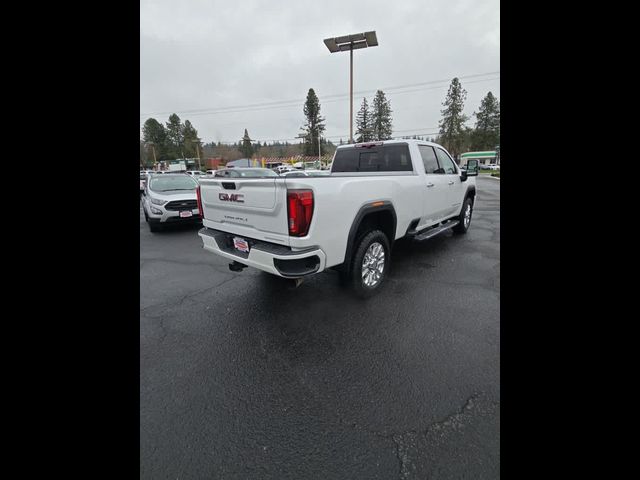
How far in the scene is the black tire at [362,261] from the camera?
3.41 meters

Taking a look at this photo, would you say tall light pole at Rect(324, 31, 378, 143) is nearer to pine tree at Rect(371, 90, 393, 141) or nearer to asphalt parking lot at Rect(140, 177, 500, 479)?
asphalt parking lot at Rect(140, 177, 500, 479)

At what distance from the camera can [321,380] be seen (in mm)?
2260

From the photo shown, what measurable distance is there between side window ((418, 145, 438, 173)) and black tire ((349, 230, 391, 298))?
176cm

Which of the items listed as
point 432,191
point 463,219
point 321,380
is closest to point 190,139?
point 463,219

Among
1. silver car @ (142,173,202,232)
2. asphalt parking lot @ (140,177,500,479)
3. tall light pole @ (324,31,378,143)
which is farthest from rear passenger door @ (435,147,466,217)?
tall light pole @ (324,31,378,143)

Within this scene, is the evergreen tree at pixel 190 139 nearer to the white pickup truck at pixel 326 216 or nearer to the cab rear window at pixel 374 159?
the cab rear window at pixel 374 159

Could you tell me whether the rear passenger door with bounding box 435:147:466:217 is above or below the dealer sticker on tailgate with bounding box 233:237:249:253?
above

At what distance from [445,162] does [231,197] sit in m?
4.37

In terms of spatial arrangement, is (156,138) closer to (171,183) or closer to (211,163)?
(211,163)

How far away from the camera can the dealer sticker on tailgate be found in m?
3.20

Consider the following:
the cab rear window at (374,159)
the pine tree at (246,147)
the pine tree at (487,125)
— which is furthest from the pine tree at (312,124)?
the cab rear window at (374,159)
